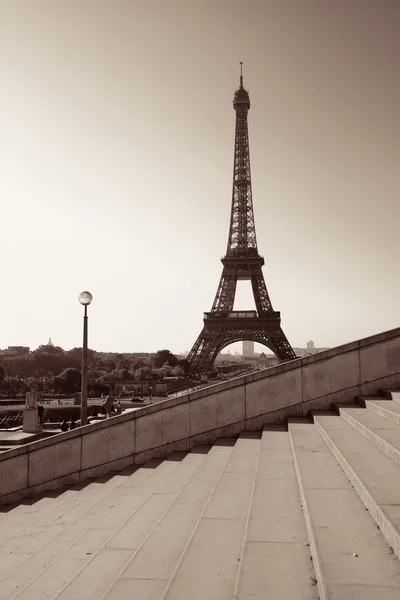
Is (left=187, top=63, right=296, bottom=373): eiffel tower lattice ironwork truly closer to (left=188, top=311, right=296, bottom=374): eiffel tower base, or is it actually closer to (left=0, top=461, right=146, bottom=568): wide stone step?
(left=188, top=311, right=296, bottom=374): eiffel tower base

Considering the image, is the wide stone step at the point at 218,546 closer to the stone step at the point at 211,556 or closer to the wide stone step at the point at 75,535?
the stone step at the point at 211,556

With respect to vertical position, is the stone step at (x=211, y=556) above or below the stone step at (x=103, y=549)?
above

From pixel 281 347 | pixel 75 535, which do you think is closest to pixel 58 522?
pixel 75 535

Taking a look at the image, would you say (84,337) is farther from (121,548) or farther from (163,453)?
(121,548)

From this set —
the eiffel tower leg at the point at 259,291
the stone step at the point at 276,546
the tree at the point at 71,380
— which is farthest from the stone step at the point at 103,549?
the tree at the point at 71,380

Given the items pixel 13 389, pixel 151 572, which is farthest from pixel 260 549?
pixel 13 389
